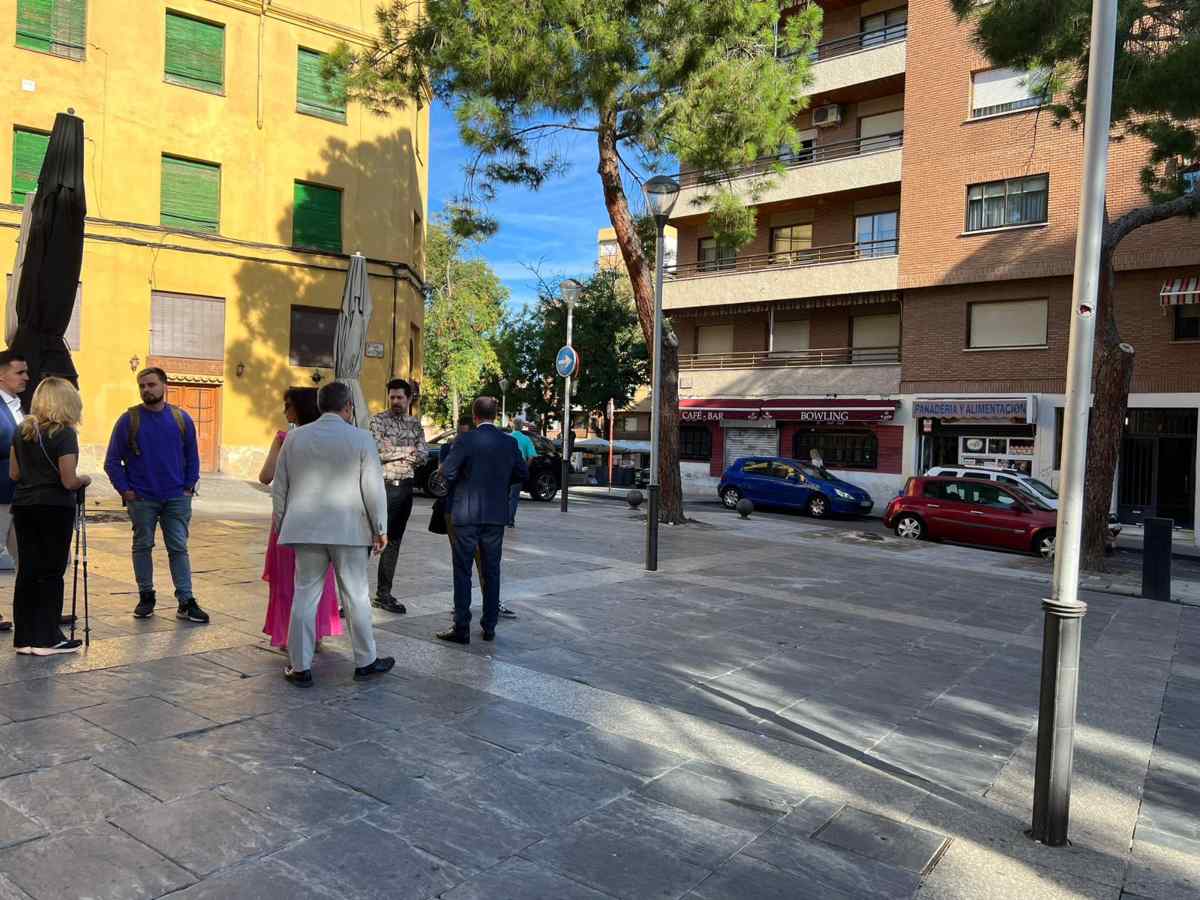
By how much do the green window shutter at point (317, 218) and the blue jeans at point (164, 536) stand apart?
1816cm

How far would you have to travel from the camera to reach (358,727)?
169 inches

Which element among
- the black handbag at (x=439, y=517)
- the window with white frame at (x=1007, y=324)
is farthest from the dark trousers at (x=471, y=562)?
the window with white frame at (x=1007, y=324)

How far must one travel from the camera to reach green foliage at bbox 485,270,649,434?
35.4 m

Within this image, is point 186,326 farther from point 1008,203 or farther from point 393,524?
point 1008,203

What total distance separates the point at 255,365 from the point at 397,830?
68.0 ft

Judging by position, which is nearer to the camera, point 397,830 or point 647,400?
point 397,830

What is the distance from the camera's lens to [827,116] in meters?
28.7

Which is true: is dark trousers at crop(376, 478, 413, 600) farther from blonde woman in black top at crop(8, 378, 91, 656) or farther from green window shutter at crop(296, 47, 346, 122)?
green window shutter at crop(296, 47, 346, 122)

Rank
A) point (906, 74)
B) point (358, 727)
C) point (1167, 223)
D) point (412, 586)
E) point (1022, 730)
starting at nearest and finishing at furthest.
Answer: point (358, 727) < point (1022, 730) < point (412, 586) < point (1167, 223) < point (906, 74)

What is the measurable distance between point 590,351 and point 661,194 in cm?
2490

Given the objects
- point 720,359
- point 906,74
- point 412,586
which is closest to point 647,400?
point 720,359

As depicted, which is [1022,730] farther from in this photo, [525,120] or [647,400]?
[647,400]

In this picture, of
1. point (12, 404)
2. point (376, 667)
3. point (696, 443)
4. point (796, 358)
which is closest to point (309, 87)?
point (796, 358)

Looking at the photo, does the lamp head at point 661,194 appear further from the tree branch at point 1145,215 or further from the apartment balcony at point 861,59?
the apartment balcony at point 861,59
